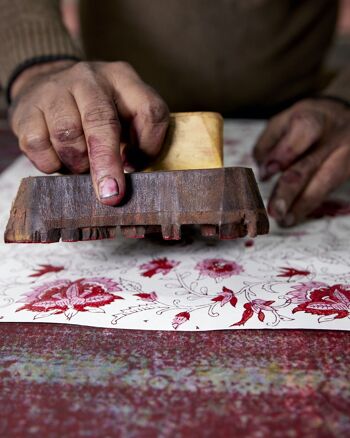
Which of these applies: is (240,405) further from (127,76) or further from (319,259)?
(127,76)

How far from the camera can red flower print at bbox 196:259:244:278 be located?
2.56 ft

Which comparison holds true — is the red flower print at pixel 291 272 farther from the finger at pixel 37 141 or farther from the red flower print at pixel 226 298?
the finger at pixel 37 141

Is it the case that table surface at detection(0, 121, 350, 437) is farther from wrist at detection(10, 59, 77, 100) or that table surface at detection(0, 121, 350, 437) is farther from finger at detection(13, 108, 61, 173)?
wrist at detection(10, 59, 77, 100)

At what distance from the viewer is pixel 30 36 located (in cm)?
111

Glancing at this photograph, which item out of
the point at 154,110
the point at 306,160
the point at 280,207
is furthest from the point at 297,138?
the point at 154,110

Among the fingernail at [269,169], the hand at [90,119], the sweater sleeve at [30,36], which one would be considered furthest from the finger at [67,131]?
the fingernail at [269,169]

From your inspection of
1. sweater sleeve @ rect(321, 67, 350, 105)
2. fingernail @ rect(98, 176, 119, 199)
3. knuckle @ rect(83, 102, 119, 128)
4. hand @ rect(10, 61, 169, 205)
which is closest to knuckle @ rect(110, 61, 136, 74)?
hand @ rect(10, 61, 169, 205)

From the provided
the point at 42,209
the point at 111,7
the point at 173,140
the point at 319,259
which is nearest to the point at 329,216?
the point at 319,259

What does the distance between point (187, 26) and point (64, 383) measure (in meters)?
1.30

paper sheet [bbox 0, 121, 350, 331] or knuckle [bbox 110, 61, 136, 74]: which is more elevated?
knuckle [bbox 110, 61, 136, 74]

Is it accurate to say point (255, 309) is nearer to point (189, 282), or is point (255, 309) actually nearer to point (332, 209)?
point (189, 282)

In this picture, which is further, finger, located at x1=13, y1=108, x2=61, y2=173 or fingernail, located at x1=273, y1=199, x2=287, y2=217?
fingernail, located at x1=273, y1=199, x2=287, y2=217

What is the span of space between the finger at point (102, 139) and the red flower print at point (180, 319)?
0.55 feet

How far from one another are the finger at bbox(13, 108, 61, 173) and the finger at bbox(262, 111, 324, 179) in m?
0.46
